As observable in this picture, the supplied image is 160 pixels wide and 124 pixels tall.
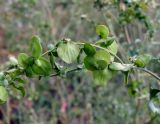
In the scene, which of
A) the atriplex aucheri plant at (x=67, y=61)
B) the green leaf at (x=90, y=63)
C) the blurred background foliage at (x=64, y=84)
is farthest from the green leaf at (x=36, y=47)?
the blurred background foliage at (x=64, y=84)

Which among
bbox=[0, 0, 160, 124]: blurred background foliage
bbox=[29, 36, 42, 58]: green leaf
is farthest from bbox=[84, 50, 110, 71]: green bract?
bbox=[0, 0, 160, 124]: blurred background foliage

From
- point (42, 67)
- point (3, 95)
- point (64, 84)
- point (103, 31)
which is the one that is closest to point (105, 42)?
point (103, 31)

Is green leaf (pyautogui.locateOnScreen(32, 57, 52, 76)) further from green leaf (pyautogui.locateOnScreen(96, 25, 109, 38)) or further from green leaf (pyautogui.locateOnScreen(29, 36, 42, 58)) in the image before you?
green leaf (pyautogui.locateOnScreen(96, 25, 109, 38))

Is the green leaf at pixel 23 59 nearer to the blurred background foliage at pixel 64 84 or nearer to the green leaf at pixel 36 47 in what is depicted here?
the green leaf at pixel 36 47

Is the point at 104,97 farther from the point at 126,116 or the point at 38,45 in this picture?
the point at 38,45

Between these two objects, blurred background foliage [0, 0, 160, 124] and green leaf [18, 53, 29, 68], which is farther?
blurred background foliage [0, 0, 160, 124]
